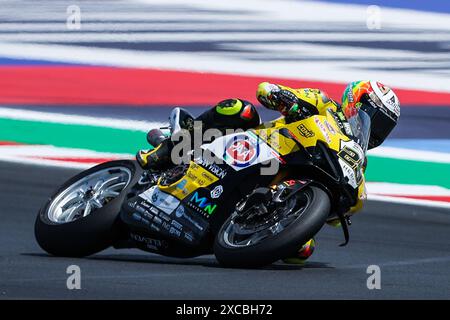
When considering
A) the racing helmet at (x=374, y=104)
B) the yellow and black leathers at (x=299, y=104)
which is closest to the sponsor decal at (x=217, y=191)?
the yellow and black leathers at (x=299, y=104)

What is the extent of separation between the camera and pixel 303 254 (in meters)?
7.58

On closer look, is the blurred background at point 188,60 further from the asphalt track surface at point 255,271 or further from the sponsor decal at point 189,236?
the sponsor decal at point 189,236

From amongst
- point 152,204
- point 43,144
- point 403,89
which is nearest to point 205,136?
point 152,204

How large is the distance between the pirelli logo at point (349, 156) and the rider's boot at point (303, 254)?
0.61m

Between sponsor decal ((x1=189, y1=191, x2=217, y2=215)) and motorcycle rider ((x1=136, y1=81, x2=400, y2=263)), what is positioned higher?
motorcycle rider ((x1=136, y1=81, x2=400, y2=263))

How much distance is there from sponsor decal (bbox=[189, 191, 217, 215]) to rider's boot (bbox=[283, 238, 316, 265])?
60 centimetres

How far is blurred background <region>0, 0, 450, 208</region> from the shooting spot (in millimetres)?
12562

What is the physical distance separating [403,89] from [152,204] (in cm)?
679

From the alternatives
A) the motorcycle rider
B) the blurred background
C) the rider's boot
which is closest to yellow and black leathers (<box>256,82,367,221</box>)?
the motorcycle rider

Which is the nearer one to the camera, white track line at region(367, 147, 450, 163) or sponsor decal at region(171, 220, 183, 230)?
sponsor decal at region(171, 220, 183, 230)

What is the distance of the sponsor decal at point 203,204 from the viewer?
7363 millimetres

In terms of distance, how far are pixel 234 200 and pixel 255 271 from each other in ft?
1.74

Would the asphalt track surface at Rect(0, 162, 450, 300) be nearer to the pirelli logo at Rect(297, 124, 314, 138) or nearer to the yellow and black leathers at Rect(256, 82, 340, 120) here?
the pirelli logo at Rect(297, 124, 314, 138)

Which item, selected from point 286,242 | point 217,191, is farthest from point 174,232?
point 286,242
